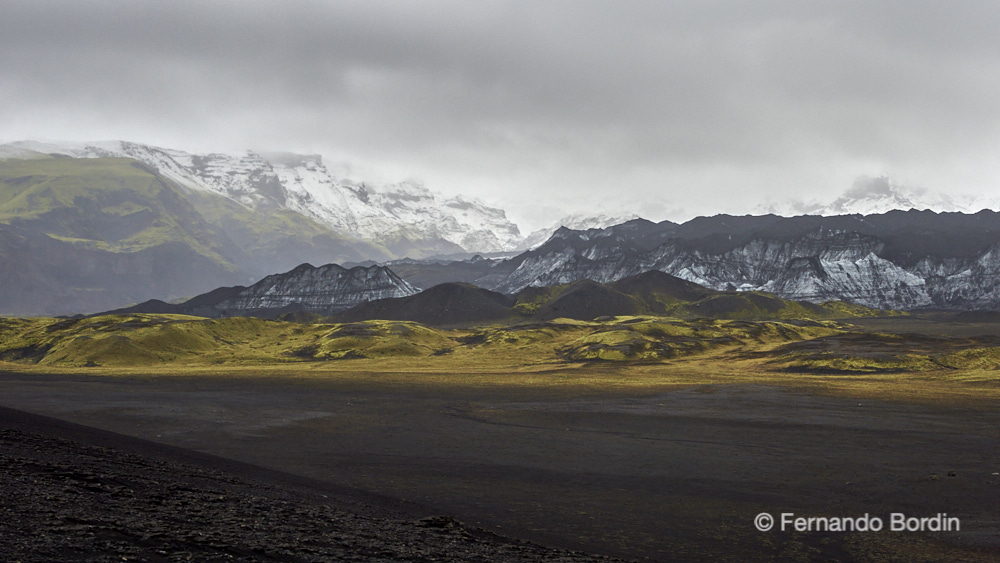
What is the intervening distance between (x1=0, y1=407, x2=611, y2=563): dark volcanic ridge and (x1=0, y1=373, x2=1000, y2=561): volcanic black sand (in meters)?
0.09

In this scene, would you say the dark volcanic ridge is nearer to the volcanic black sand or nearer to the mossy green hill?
the volcanic black sand

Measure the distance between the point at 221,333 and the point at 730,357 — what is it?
9411 cm

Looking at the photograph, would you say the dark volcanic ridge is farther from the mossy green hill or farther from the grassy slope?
the mossy green hill

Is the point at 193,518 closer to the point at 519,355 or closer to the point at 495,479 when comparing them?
the point at 495,479

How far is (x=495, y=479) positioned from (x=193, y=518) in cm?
1260

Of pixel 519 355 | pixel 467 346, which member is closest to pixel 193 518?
pixel 519 355

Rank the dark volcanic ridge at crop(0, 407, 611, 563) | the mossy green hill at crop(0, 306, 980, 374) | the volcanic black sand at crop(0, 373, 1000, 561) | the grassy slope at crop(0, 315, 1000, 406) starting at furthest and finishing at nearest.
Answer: the mossy green hill at crop(0, 306, 980, 374) < the grassy slope at crop(0, 315, 1000, 406) < the volcanic black sand at crop(0, 373, 1000, 561) < the dark volcanic ridge at crop(0, 407, 611, 563)

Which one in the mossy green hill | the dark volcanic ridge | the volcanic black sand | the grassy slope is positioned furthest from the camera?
the mossy green hill

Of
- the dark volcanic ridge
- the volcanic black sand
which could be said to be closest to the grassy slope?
the volcanic black sand

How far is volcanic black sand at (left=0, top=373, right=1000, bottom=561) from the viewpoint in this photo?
16.7 m

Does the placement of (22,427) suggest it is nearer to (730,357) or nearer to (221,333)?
(730,357)

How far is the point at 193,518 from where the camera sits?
1694 cm

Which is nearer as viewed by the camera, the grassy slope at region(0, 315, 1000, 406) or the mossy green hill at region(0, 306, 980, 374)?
the grassy slope at region(0, 315, 1000, 406)

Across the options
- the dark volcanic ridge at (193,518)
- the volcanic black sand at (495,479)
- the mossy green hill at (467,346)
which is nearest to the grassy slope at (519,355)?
the mossy green hill at (467,346)
